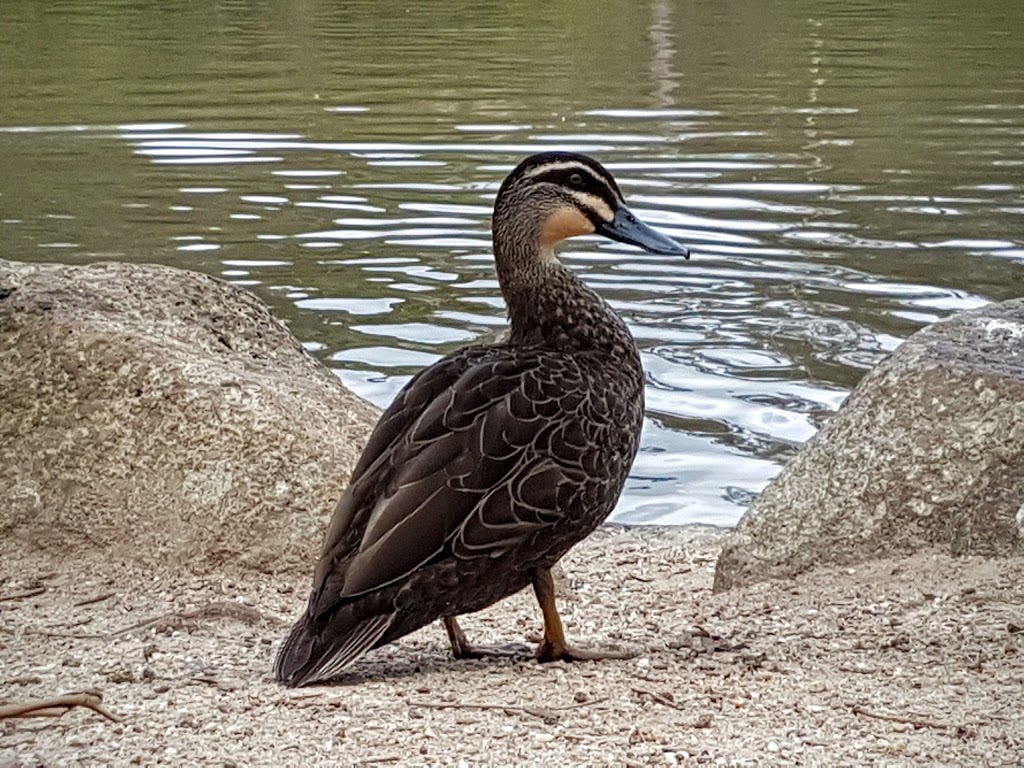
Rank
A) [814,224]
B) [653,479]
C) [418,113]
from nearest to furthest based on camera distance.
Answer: [653,479] < [814,224] < [418,113]

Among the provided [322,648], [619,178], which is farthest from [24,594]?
[619,178]

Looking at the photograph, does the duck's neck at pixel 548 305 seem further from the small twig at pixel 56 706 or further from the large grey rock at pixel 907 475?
the small twig at pixel 56 706

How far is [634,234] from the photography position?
5988 mm

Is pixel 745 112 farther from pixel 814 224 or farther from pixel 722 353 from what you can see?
pixel 722 353

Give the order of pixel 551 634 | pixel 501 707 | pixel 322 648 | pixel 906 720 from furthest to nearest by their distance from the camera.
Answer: pixel 551 634, pixel 322 648, pixel 501 707, pixel 906 720

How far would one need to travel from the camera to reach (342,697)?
15.2 feet

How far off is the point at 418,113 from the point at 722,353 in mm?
9562

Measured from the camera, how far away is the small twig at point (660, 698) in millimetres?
4535

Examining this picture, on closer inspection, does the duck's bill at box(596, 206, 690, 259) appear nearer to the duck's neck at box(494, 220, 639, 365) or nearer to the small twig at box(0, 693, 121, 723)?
the duck's neck at box(494, 220, 639, 365)

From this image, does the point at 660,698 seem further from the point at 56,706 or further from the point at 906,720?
the point at 56,706

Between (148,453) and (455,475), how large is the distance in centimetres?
191

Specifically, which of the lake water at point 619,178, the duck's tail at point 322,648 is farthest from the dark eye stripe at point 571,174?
the lake water at point 619,178

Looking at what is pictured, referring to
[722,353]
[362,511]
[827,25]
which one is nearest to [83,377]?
[362,511]

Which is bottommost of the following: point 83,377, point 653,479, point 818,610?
point 653,479
